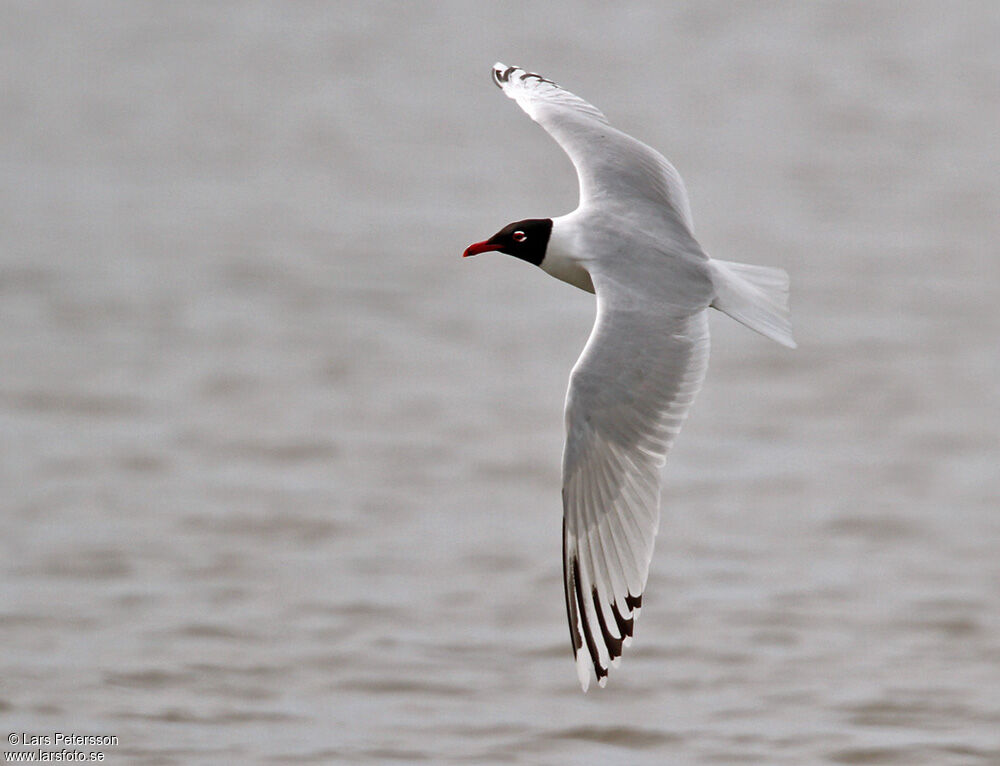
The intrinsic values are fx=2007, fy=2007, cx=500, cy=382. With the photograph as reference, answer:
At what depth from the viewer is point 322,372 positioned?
1177 centimetres

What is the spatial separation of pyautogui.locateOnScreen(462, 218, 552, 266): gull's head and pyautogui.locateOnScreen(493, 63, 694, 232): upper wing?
0.27 meters

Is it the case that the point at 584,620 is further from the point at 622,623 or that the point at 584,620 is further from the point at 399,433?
the point at 399,433

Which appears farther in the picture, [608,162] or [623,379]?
[608,162]

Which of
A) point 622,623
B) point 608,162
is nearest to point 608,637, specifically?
point 622,623

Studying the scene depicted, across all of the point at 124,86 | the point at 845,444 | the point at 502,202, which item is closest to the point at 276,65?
the point at 124,86

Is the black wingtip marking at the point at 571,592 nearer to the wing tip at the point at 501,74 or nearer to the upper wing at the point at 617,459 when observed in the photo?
the upper wing at the point at 617,459

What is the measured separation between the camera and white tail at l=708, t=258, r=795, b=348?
17.1 ft

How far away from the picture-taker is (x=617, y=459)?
528 cm

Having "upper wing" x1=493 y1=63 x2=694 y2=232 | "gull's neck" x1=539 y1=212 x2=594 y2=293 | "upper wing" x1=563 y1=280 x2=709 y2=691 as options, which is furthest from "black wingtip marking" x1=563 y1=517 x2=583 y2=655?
"upper wing" x1=493 y1=63 x2=694 y2=232

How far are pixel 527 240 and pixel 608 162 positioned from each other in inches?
21.9

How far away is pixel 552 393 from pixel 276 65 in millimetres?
6489

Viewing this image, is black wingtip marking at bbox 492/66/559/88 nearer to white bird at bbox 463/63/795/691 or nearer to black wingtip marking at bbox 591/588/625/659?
white bird at bbox 463/63/795/691

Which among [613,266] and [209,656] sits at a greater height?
[613,266]

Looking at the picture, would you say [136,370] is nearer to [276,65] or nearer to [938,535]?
[938,535]
